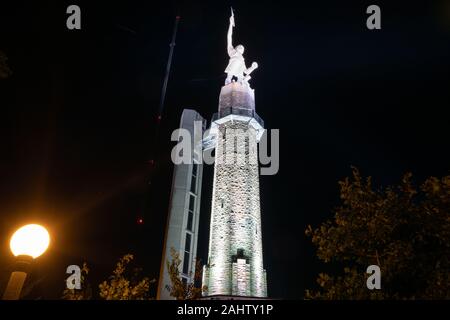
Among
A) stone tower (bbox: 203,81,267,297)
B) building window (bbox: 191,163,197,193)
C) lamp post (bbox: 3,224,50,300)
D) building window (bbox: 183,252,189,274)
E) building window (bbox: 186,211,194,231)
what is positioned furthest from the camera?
building window (bbox: 191,163,197,193)

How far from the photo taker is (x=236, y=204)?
24203mm

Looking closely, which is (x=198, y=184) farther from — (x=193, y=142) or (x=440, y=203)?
(x=440, y=203)

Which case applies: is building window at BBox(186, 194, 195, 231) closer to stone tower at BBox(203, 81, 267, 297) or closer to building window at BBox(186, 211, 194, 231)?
building window at BBox(186, 211, 194, 231)

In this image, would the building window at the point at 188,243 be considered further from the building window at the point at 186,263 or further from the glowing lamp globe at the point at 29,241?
the glowing lamp globe at the point at 29,241

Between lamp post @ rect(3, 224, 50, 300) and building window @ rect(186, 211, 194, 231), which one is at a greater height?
building window @ rect(186, 211, 194, 231)

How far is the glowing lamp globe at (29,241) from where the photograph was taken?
4.70 meters

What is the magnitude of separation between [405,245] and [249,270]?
13.9 metres

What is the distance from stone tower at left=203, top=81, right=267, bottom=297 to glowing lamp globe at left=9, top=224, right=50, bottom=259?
16.4 meters

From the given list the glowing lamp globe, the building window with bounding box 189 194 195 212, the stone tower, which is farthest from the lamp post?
the building window with bounding box 189 194 195 212

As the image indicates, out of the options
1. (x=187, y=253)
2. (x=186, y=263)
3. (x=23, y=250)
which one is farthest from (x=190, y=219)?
(x=23, y=250)

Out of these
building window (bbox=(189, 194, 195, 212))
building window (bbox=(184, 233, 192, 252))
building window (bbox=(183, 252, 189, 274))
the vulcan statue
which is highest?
the vulcan statue

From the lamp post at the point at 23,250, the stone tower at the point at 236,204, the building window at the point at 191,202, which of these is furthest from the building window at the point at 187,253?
the lamp post at the point at 23,250

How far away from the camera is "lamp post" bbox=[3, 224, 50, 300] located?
15.2 ft
